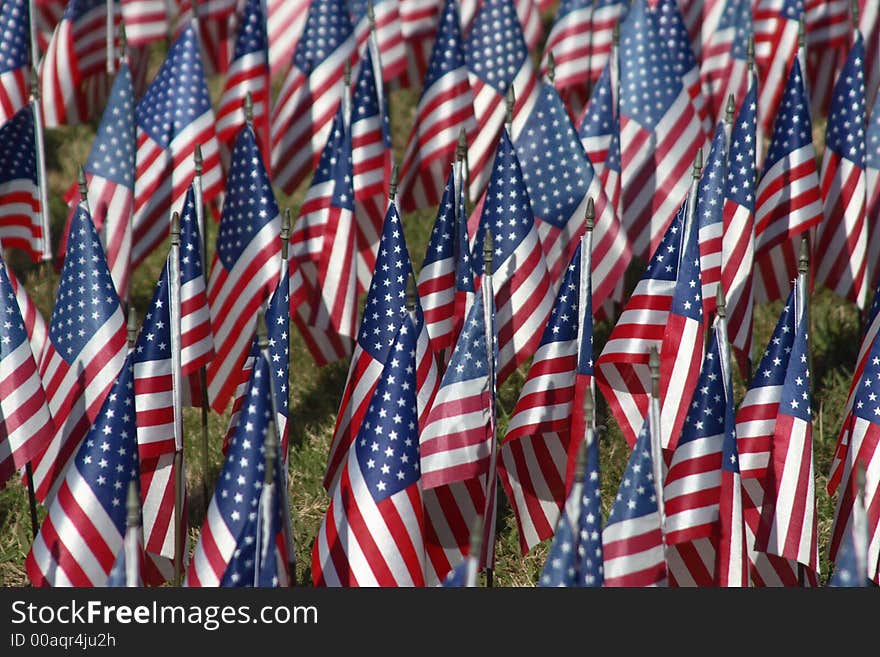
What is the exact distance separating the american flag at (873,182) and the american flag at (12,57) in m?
8.69

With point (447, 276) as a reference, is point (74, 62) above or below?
above

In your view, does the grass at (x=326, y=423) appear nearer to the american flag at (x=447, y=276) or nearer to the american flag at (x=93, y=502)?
the american flag at (x=447, y=276)

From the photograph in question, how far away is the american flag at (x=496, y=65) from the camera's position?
56.3 ft

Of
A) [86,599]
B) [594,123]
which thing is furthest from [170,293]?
[594,123]

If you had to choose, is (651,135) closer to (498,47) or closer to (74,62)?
(498,47)

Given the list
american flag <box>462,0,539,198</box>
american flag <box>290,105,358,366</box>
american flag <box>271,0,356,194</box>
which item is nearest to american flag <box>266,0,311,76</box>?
american flag <box>271,0,356,194</box>

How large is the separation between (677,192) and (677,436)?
4052 millimetres

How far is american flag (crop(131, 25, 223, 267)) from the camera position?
1595cm

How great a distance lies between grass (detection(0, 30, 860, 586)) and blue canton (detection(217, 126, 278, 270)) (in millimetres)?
1631

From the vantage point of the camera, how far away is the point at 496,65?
1739 centimetres

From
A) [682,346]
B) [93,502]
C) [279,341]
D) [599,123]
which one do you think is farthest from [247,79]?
[93,502]

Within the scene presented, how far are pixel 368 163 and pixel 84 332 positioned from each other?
4245mm

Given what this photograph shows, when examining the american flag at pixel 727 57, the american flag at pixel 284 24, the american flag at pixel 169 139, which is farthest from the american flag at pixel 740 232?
the american flag at pixel 284 24

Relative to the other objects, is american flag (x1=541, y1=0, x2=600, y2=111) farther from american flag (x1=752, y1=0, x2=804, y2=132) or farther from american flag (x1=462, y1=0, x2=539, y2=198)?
american flag (x1=752, y1=0, x2=804, y2=132)
